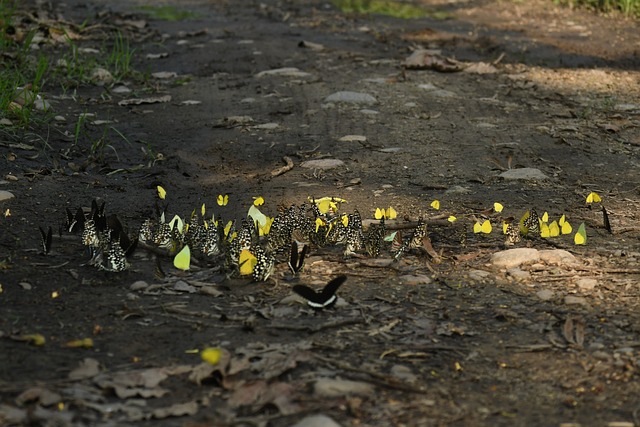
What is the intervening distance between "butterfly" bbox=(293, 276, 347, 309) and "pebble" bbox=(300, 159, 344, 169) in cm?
191

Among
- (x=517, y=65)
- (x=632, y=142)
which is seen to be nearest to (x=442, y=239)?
(x=632, y=142)

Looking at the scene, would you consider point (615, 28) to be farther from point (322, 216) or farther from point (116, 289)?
point (116, 289)

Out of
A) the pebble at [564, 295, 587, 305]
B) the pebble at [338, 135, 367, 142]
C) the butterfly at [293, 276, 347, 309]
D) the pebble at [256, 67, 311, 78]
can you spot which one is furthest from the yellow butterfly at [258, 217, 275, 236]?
the pebble at [256, 67, 311, 78]

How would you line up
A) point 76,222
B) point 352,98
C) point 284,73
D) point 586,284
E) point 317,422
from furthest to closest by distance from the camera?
point 284,73
point 352,98
point 76,222
point 586,284
point 317,422

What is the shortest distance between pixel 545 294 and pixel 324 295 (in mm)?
809

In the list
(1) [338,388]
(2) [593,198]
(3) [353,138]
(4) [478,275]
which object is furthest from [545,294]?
(3) [353,138]

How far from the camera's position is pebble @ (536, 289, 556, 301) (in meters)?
3.21

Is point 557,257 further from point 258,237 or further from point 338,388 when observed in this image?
point 338,388

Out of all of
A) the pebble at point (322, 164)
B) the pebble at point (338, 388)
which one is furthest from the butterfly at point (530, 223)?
the pebble at point (338, 388)

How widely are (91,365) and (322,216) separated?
1.46m

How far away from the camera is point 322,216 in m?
3.82

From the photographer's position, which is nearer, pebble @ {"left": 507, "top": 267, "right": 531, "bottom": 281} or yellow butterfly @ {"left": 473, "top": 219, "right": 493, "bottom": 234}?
pebble @ {"left": 507, "top": 267, "right": 531, "bottom": 281}

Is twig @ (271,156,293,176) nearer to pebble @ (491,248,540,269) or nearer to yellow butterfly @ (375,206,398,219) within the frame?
yellow butterfly @ (375,206,398,219)

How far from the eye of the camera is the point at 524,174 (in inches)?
187
